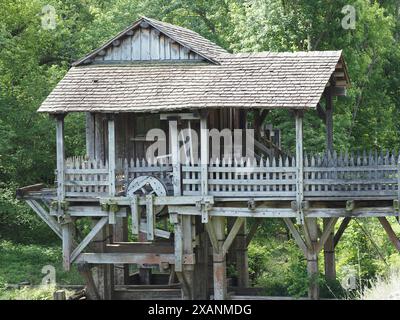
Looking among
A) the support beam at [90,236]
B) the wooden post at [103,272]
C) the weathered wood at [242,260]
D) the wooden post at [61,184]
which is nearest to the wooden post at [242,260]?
the weathered wood at [242,260]

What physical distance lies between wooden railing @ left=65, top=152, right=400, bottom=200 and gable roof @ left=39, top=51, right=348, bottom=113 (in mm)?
1341

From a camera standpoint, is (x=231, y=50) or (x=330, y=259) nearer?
(x=330, y=259)

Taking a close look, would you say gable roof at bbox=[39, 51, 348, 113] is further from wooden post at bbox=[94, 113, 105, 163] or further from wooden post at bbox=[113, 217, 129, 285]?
wooden post at bbox=[113, 217, 129, 285]

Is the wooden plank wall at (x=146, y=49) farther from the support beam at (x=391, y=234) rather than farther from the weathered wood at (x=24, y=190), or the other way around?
the support beam at (x=391, y=234)

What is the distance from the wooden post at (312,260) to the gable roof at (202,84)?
301 cm

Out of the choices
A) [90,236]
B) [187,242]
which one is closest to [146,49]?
[90,236]

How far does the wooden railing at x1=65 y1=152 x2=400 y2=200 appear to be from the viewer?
2209 centimetres

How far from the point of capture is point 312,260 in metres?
23.4

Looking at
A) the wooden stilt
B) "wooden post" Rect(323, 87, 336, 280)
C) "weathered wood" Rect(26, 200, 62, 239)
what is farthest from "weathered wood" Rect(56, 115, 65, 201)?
the wooden stilt

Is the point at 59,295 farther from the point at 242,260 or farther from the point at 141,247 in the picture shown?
the point at 242,260

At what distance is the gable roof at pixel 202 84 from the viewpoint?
73.9ft

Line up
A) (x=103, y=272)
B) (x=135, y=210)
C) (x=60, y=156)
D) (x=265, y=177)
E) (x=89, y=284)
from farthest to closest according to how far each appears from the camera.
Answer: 1. (x=103, y=272)
2. (x=89, y=284)
3. (x=60, y=156)
4. (x=135, y=210)
5. (x=265, y=177)

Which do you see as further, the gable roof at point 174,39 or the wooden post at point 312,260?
the gable roof at point 174,39

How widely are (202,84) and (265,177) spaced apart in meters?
2.59
